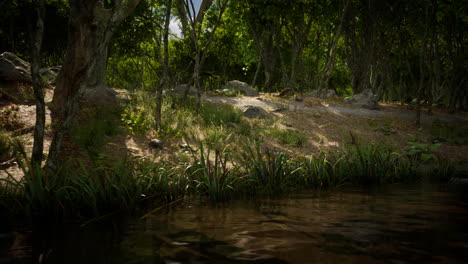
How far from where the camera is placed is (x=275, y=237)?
347 cm

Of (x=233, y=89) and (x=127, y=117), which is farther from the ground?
(x=233, y=89)

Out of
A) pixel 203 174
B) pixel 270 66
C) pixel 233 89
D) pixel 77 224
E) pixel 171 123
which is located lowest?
pixel 77 224

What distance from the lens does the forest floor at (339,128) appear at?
845 centimetres

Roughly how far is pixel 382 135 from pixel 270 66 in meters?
14.5

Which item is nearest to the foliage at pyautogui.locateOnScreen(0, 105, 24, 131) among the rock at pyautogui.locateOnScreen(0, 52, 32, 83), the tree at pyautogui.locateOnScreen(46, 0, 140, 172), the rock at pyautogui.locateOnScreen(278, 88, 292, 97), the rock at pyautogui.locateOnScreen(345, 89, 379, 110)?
the tree at pyautogui.locateOnScreen(46, 0, 140, 172)

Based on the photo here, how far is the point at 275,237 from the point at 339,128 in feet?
32.2

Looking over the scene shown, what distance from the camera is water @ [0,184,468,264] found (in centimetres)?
294

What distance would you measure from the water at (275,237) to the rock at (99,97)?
6574mm

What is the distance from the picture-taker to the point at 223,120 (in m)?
11.5

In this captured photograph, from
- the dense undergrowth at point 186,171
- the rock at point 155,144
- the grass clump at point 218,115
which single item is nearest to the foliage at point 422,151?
the dense undergrowth at point 186,171

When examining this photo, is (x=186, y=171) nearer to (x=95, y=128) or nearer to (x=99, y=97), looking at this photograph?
(x=95, y=128)

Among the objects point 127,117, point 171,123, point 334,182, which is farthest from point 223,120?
point 334,182

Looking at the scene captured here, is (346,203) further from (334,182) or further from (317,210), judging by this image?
(334,182)

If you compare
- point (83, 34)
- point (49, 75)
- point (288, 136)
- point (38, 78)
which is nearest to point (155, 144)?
point (83, 34)
